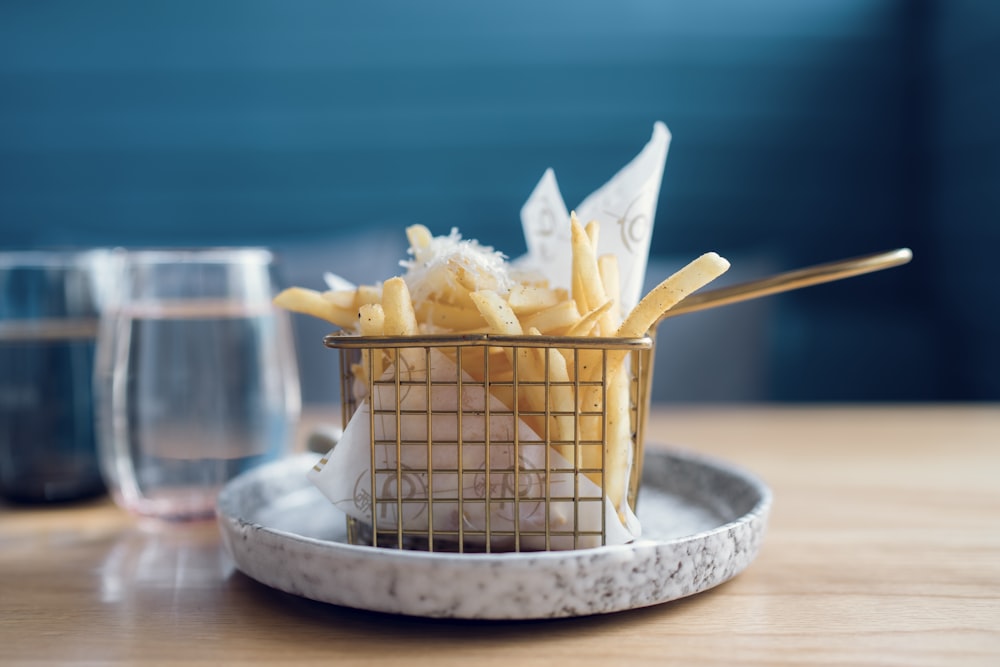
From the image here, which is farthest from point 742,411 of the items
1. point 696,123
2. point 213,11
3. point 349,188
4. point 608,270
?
point 213,11

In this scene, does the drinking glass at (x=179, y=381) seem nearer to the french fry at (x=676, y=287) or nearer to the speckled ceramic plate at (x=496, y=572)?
the speckled ceramic plate at (x=496, y=572)

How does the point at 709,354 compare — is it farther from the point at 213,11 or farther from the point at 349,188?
the point at 213,11

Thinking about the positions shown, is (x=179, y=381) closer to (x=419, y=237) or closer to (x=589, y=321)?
(x=419, y=237)

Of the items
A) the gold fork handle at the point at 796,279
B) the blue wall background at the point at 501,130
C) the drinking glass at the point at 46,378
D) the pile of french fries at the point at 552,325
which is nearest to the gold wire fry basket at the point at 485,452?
the pile of french fries at the point at 552,325

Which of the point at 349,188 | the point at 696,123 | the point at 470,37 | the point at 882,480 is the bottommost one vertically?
the point at 882,480

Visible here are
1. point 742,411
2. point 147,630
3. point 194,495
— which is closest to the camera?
point 147,630

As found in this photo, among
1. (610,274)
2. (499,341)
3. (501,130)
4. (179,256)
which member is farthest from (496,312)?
(501,130)
